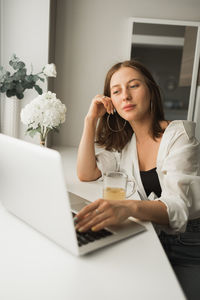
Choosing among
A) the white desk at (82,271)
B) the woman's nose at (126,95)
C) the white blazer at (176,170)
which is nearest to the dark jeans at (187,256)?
the white blazer at (176,170)

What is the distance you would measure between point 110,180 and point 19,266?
48cm

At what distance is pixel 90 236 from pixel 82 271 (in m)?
0.12

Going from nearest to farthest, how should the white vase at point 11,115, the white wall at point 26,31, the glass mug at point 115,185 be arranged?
the glass mug at point 115,185 < the white vase at point 11,115 < the white wall at point 26,31

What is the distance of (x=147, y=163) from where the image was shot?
131 centimetres

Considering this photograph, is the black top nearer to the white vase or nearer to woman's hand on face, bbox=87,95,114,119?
woman's hand on face, bbox=87,95,114,119

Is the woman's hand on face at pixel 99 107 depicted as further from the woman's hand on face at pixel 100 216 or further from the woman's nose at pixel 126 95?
the woman's hand on face at pixel 100 216

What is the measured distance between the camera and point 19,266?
59 centimetres

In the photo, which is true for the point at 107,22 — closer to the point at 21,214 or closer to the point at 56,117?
the point at 56,117

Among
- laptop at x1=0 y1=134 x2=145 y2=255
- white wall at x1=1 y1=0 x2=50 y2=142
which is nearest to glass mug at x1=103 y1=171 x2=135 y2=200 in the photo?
laptop at x1=0 y1=134 x2=145 y2=255

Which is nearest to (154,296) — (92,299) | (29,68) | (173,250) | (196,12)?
(92,299)

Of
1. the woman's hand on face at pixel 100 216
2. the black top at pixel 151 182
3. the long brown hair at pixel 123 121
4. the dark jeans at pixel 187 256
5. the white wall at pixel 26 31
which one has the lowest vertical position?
the dark jeans at pixel 187 256

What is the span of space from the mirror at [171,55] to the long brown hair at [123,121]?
0.95 metres

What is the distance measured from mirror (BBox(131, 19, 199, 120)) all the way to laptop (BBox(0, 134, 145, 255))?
5.83 feet

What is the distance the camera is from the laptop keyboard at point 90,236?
67cm
